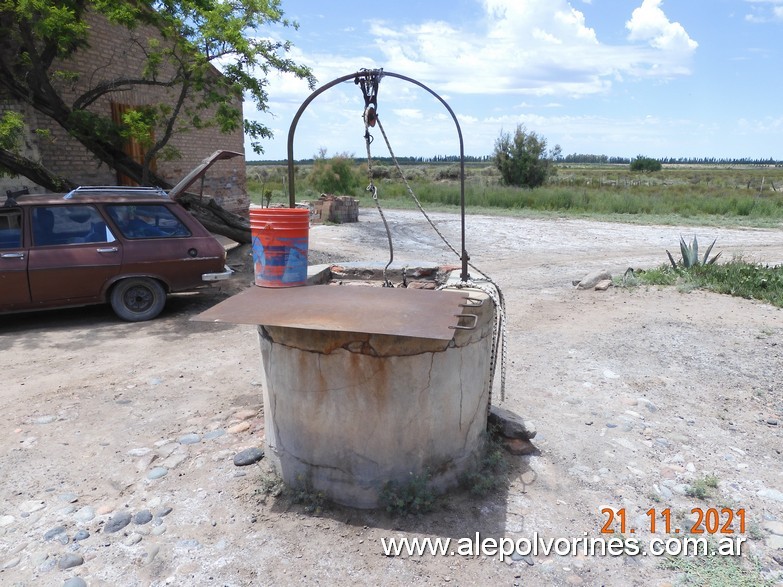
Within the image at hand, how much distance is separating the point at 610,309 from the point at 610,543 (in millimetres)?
4869

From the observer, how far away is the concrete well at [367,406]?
9.94 feet

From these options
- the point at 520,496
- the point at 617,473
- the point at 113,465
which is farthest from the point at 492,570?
the point at 113,465

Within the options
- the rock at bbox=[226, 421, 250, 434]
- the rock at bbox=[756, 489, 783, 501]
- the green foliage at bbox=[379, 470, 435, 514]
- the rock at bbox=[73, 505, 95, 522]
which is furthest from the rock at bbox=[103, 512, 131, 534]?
the rock at bbox=[756, 489, 783, 501]

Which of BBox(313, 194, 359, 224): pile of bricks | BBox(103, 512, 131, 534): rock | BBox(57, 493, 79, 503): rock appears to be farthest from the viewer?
BBox(313, 194, 359, 224): pile of bricks

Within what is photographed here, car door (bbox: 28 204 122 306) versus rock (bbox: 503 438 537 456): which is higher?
car door (bbox: 28 204 122 306)

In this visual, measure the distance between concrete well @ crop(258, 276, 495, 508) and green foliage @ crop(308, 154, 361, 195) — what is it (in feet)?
81.5

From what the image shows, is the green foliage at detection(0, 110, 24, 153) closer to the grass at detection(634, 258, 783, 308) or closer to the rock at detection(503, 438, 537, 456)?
the rock at detection(503, 438, 537, 456)

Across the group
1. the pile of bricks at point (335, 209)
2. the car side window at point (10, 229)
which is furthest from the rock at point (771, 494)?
the pile of bricks at point (335, 209)

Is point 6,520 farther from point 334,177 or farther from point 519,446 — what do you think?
point 334,177

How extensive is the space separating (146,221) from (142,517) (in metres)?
4.76

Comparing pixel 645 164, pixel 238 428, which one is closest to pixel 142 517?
pixel 238 428

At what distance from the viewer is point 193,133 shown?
1395 cm

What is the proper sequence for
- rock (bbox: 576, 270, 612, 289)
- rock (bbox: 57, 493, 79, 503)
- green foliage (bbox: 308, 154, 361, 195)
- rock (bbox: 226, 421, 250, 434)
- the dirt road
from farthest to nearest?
green foliage (bbox: 308, 154, 361, 195), rock (bbox: 576, 270, 612, 289), rock (bbox: 226, 421, 250, 434), rock (bbox: 57, 493, 79, 503), the dirt road

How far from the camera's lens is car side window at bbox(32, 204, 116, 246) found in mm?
6574
